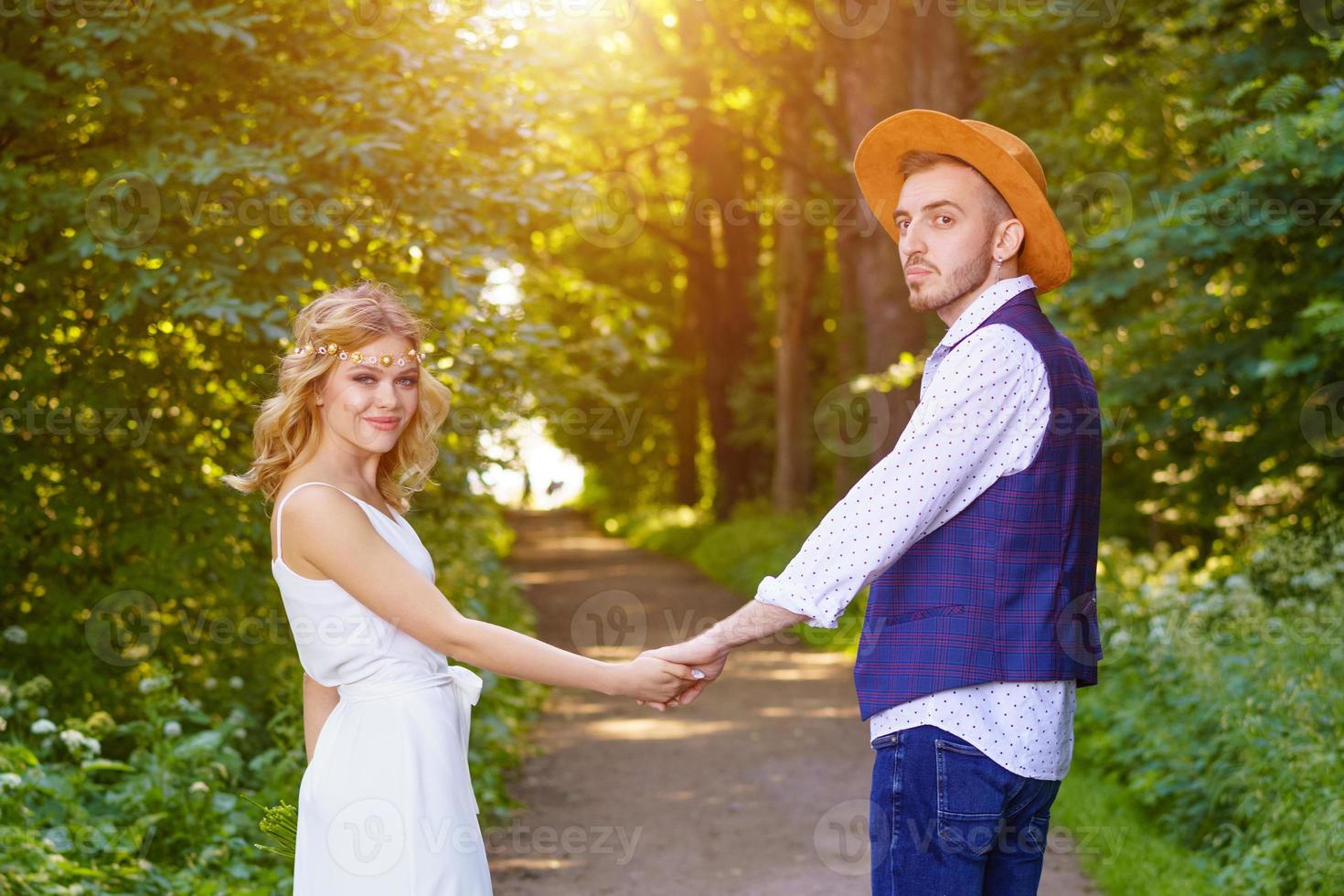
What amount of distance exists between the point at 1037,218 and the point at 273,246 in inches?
163

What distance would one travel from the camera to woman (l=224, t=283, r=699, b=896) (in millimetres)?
2965

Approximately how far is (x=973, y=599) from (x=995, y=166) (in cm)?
98

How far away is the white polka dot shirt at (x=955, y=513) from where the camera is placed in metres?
2.84

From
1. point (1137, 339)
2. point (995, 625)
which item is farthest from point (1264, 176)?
point (995, 625)

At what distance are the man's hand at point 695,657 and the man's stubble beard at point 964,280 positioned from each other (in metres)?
0.95

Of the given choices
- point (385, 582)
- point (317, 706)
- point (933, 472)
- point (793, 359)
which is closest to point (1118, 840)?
point (933, 472)

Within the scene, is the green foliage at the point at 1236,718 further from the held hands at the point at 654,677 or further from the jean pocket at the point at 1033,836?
the held hands at the point at 654,677

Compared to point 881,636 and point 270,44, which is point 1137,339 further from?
point 881,636

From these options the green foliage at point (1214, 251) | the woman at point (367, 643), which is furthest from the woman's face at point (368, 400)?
the green foliage at point (1214, 251)

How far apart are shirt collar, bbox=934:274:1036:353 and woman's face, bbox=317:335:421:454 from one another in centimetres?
121

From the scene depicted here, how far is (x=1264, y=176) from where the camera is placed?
295 inches

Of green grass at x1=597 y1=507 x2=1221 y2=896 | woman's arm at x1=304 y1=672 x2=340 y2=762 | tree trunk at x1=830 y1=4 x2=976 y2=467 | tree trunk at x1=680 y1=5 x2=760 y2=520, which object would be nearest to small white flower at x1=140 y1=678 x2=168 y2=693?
woman's arm at x1=304 y1=672 x2=340 y2=762

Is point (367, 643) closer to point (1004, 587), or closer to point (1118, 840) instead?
point (1004, 587)

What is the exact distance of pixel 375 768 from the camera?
297 centimetres
